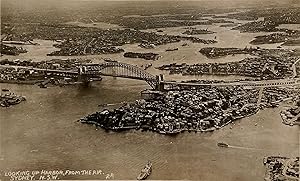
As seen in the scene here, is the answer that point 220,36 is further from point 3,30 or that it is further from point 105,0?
point 3,30

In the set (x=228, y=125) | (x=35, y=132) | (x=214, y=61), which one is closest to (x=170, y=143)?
(x=228, y=125)

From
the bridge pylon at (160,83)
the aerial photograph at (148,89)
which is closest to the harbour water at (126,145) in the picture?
the aerial photograph at (148,89)

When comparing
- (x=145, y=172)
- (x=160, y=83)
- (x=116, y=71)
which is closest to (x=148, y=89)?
(x=160, y=83)

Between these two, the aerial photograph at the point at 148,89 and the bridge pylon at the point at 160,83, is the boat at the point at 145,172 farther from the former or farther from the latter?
the bridge pylon at the point at 160,83

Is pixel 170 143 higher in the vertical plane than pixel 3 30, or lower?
lower

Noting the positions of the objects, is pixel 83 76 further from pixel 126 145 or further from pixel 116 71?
pixel 126 145
